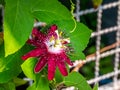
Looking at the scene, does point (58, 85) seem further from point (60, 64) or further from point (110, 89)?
point (110, 89)

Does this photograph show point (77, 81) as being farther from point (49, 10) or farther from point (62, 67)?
point (49, 10)

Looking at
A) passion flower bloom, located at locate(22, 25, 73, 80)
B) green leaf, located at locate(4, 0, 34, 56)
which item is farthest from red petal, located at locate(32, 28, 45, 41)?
green leaf, located at locate(4, 0, 34, 56)

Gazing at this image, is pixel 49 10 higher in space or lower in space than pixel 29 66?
higher

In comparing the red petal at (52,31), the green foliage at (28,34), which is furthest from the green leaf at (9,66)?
the red petal at (52,31)

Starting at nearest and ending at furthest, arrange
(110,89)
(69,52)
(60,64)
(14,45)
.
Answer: (14,45) → (60,64) → (69,52) → (110,89)

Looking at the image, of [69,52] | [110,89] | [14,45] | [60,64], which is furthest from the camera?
[110,89]

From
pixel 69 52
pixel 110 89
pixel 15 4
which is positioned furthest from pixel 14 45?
pixel 110 89

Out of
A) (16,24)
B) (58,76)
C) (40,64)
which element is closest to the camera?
(16,24)

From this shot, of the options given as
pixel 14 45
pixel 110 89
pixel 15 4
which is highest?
pixel 110 89

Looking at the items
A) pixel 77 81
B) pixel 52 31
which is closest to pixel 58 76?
pixel 77 81
